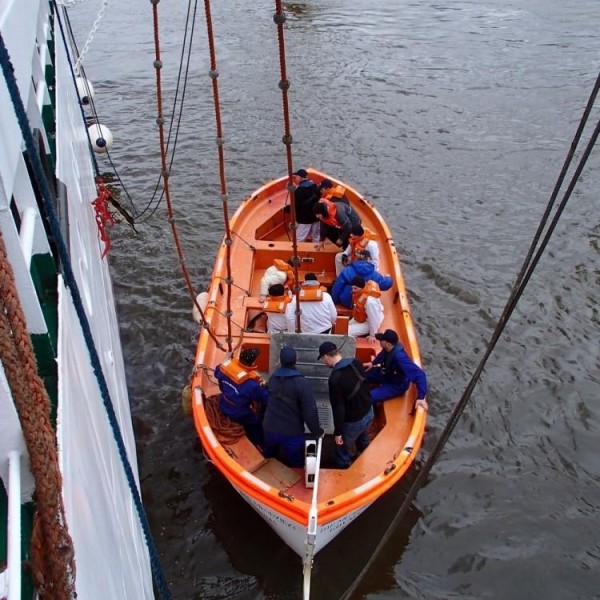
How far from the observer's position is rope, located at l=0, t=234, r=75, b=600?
62.0 inches

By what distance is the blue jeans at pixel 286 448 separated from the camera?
555cm

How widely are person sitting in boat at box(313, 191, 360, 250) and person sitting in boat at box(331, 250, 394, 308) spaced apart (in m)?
0.91

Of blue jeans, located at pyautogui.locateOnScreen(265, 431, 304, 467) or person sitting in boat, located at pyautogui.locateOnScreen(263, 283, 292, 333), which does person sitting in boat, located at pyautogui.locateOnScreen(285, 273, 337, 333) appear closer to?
person sitting in boat, located at pyautogui.locateOnScreen(263, 283, 292, 333)

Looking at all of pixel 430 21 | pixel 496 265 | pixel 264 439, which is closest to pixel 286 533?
pixel 264 439

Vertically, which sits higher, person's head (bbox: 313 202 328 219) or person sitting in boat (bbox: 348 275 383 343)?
person's head (bbox: 313 202 328 219)

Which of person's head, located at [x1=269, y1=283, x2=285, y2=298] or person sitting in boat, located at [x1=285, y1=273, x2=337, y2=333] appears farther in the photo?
person's head, located at [x1=269, y1=283, x2=285, y2=298]

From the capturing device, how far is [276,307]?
A: 23.7 ft

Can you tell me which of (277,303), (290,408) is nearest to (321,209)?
(277,303)

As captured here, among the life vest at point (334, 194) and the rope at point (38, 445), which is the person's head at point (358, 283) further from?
the rope at point (38, 445)

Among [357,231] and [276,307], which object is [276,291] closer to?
[276,307]

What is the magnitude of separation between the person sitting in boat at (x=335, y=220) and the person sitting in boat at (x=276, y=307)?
183 centimetres

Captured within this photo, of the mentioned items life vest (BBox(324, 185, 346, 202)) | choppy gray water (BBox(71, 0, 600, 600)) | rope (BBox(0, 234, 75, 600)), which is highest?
rope (BBox(0, 234, 75, 600))

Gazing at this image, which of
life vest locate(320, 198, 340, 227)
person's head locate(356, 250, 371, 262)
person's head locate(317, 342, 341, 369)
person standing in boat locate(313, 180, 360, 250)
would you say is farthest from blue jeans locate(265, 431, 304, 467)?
life vest locate(320, 198, 340, 227)

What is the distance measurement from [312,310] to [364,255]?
140 cm
